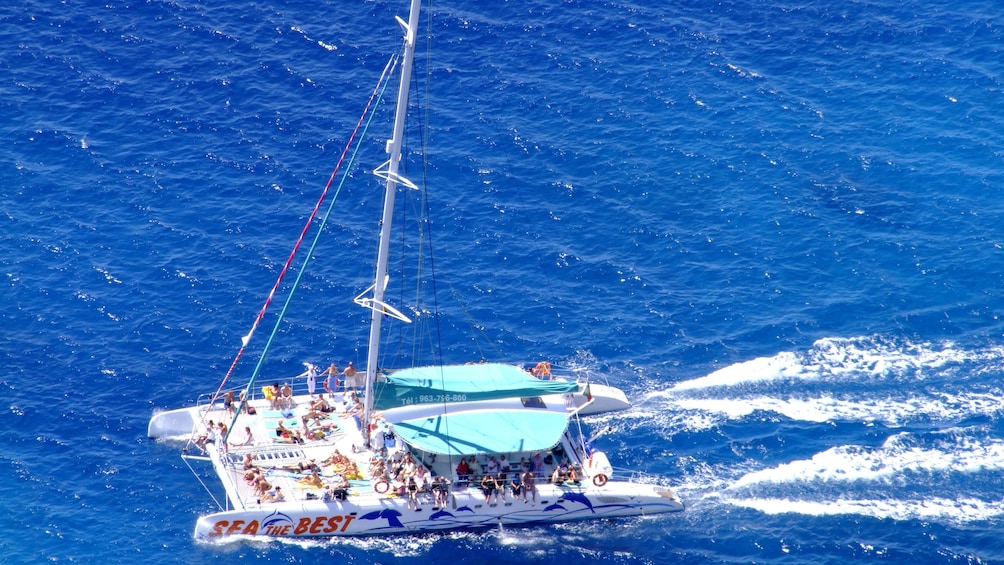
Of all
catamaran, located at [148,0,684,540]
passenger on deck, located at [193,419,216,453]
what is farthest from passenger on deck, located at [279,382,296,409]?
passenger on deck, located at [193,419,216,453]

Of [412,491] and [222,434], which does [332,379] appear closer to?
[222,434]

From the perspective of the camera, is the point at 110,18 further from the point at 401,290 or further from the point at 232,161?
the point at 401,290

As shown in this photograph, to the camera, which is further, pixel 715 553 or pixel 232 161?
pixel 232 161

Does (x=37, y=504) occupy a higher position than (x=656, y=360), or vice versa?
(x=656, y=360)

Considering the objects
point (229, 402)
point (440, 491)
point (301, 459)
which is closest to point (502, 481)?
point (440, 491)

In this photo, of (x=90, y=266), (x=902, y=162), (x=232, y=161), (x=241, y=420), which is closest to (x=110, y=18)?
(x=232, y=161)

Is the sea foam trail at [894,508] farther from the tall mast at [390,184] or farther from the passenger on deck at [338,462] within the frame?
the passenger on deck at [338,462]

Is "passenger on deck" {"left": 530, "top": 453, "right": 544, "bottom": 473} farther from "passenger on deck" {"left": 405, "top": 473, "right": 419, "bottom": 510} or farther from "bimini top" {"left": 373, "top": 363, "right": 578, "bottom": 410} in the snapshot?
"passenger on deck" {"left": 405, "top": 473, "right": 419, "bottom": 510}

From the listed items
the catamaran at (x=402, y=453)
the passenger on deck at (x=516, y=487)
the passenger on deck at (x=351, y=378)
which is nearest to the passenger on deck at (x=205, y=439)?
the catamaran at (x=402, y=453)
